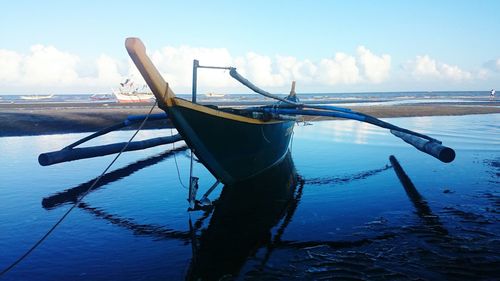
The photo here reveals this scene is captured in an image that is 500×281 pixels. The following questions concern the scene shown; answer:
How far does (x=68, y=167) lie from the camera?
15141 mm

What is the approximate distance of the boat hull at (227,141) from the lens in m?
8.84

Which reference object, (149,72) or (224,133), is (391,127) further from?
(149,72)

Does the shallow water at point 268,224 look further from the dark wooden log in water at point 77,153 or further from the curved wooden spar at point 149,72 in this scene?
the curved wooden spar at point 149,72

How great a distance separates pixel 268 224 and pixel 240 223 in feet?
2.12

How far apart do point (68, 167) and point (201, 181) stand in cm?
645

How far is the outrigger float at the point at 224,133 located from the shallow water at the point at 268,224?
0.72m

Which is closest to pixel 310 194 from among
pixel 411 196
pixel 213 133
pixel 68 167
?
pixel 411 196

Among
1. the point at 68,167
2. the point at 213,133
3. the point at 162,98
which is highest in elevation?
the point at 162,98

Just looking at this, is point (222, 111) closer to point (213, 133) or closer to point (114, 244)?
point (213, 133)

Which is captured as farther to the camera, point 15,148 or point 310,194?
point 15,148

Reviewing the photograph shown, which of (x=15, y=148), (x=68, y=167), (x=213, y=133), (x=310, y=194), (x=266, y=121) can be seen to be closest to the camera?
(x=213, y=133)

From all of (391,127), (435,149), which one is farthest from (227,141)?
(435,149)

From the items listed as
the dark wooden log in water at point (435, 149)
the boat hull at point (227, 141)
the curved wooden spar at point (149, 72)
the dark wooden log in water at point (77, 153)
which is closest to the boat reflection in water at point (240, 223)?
the boat hull at point (227, 141)

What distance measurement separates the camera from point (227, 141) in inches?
392
